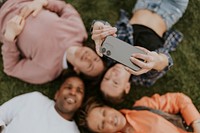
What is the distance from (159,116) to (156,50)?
322mm

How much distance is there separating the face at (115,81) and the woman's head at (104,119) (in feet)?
0.27

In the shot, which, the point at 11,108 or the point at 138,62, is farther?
the point at 11,108

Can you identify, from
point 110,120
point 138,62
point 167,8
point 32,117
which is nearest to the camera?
point 138,62

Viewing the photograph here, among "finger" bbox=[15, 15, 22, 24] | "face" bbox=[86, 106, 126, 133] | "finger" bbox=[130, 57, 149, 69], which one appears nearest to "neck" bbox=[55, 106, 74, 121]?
"face" bbox=[86, 106, 126, 133]

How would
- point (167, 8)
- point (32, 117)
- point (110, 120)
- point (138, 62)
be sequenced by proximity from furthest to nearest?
point (167, 8), point (32, 117), point (110, 120), point (138, 62)

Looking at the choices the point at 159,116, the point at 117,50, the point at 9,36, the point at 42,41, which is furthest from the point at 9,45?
the point at 159,116

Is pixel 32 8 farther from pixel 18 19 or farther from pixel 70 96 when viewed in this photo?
pixel 70 96

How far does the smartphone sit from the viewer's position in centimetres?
154

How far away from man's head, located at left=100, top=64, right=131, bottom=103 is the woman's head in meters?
0.07

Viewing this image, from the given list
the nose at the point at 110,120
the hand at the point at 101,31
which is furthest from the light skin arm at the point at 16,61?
the hand at the point at 101,31

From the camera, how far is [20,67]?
2.03m

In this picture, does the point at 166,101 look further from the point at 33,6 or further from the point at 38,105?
the point at 33,6

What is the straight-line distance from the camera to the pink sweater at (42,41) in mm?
1958

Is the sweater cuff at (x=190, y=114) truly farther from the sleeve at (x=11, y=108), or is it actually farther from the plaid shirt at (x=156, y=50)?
the sleeve at (x=11, y=108)
